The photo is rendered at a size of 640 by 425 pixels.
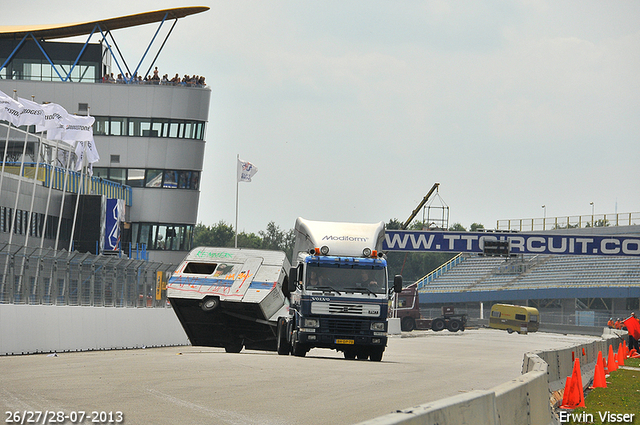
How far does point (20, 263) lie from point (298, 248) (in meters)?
7.12

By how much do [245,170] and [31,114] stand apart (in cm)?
1828

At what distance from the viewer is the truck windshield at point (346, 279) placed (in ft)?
69.1

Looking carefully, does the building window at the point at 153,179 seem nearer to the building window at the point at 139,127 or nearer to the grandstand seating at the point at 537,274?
the building window at the point at 139,127

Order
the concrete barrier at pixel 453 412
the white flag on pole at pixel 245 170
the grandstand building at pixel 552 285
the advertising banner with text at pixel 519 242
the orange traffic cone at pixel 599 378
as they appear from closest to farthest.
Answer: the concrete barrier at pixel 453 412 → the orange traffic cone at pixel 599 378 → the white flag on pole at pixel 245 170 → the advertising banner with text at pixel 519 242 → the grandstand building at pixel 552 285

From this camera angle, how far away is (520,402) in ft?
28.2

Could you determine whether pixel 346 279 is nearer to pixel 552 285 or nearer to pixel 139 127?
pixel 139 127

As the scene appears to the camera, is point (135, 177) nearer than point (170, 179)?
Yes

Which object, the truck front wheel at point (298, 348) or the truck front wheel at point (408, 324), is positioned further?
the truck front wheel at point (408, 324)

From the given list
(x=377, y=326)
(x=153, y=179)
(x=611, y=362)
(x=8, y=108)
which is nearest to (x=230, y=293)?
(x=377, y=326)

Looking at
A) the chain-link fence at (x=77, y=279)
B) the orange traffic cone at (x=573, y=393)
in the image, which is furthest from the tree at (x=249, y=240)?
the orange traffic cone at (x=573, y=393)

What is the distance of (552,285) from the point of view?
8006cm

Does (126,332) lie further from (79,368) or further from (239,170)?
(239,170)

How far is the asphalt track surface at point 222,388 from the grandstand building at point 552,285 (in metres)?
56.9

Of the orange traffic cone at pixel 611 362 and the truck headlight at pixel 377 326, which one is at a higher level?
the truck headlight at pixel 377 326
